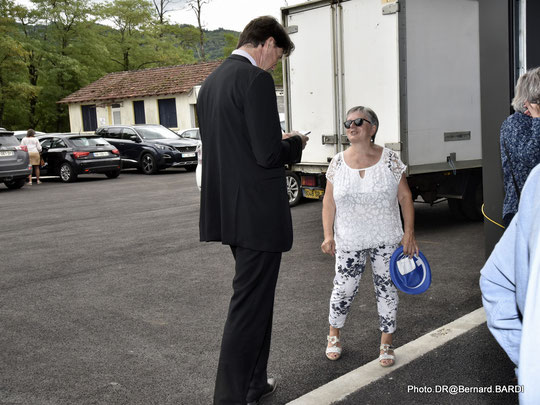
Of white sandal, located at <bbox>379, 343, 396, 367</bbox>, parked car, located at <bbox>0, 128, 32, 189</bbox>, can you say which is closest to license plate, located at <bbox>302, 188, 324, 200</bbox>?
white sandal, located at <bbox>379, 343, 396, 367</bbox>

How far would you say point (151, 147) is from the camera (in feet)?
74.6

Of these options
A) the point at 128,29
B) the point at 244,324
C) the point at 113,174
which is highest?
the point at 128,29

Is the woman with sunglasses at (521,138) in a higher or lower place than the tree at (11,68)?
lower

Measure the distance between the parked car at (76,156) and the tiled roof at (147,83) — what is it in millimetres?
13061

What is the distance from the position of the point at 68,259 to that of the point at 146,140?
616 inches

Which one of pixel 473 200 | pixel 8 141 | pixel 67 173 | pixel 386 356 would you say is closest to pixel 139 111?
pixel 67 173

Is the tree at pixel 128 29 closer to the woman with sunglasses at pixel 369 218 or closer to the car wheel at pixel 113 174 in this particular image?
the car wheel at pixel 113 174

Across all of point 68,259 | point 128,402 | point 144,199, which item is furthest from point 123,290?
point 144,199

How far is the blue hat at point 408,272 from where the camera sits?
4.04 metres

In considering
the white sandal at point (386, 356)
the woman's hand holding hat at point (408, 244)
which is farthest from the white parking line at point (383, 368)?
the woman's hand holding hat at point (408, 244)

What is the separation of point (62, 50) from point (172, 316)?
44.4m

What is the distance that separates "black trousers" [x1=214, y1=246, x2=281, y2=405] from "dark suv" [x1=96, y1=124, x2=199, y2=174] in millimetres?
19419

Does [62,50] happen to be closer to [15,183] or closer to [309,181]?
[15,183]

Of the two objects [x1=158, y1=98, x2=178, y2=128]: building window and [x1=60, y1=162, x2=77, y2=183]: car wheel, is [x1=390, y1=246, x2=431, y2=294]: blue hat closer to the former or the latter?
[x1=60, y1=162, x2=77, y2=183]: car wheel
